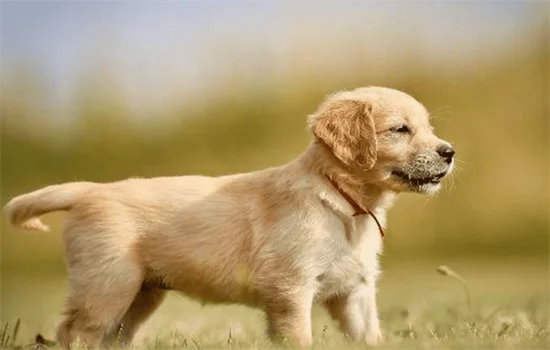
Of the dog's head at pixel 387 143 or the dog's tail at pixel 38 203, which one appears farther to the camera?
the dog's tail at pixel 38 203

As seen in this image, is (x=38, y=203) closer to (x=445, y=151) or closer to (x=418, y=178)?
(x=418, y=178)

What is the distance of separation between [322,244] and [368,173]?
1.65ft

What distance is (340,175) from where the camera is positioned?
18.2 ft

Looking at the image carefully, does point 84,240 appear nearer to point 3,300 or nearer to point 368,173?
point 368,173

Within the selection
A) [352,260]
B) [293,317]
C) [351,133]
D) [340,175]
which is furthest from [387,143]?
[293,317]

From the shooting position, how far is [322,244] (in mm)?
5387

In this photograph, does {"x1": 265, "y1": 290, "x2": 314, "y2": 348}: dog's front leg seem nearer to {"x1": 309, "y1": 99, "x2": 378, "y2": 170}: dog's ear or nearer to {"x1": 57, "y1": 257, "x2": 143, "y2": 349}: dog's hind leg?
{"x1": 309, "y1": 99, "x2": 378, "y2": 170}: dog's ear

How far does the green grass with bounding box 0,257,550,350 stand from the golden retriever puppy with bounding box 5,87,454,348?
279 millimetres

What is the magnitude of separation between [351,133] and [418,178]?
1.50ft

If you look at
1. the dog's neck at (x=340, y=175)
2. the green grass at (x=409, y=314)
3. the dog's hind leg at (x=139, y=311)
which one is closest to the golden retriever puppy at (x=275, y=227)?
the dog's neck at (x=340, y=175)

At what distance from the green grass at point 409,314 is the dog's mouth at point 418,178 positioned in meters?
0.85

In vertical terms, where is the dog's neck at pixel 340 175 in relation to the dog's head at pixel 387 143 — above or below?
below

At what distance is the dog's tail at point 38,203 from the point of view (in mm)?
5914

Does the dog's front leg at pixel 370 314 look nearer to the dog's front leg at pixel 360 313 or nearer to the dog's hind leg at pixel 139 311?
the dog's front leg at pixel 360 313
